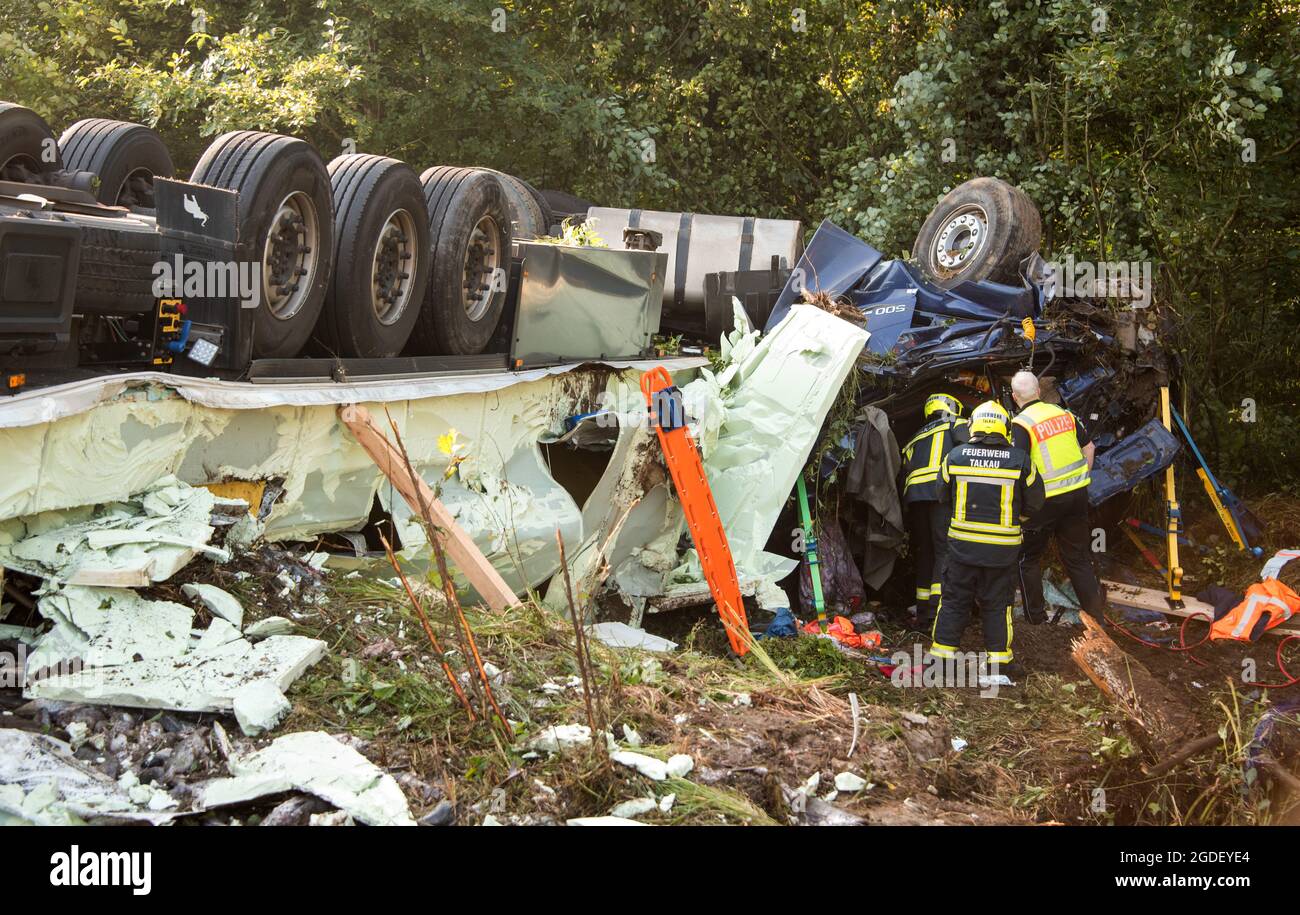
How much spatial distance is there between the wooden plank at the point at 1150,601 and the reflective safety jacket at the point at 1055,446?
1328mm

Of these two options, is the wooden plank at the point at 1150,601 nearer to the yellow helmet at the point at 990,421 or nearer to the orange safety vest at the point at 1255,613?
the orange safety vest at the point at 1255,613

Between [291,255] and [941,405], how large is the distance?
12.6 feet

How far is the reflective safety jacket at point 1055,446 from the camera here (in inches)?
247

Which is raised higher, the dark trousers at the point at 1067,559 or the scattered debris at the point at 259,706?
the scattered debris at the point at 259,706

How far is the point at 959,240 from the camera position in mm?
8203

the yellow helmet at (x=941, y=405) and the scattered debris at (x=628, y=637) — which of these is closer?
the scattered debris at (x=628, y=637)

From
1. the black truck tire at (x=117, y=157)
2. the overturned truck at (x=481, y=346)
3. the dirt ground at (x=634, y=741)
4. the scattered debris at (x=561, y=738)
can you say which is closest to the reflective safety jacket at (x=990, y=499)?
the overturned truck at (x=481, y=346)

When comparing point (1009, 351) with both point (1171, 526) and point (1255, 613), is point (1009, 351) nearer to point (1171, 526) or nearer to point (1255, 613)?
point (1171, 526)

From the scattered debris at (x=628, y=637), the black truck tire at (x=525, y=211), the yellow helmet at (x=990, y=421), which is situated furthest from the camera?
the black truck tire at (x=525, y=211)

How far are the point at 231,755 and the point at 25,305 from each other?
140cm

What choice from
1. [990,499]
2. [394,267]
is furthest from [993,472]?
[394,267]

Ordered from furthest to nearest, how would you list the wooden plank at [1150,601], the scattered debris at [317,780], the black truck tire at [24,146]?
1. the wooden plank at [1150,601]
2. the black truck tire at [24,146]
3. the scattered debris at [317,780]

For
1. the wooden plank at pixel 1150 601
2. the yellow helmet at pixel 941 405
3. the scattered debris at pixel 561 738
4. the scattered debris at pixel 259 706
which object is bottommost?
the wooden plank at pixel 1150 601

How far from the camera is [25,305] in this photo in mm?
3234
